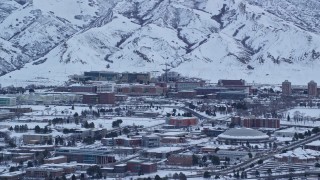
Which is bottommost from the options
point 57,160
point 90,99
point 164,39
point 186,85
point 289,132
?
point 57,160

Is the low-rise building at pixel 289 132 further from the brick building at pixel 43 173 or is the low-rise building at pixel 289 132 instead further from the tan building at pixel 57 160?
the brick building at pixel 43 173

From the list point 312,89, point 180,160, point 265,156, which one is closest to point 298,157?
point 265,156

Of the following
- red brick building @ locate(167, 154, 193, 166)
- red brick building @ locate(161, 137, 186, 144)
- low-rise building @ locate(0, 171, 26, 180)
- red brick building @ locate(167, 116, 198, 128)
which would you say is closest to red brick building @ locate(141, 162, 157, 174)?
red brick building @ locate(167, 154, 193, 166)

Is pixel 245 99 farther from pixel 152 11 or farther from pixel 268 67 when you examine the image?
pixel 152 11

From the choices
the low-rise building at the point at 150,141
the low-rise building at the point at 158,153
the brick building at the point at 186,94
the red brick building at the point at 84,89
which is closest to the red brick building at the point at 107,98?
the red brick building at the point at 84,89

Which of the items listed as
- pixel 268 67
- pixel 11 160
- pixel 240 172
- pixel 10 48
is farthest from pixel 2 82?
pixel 240 172

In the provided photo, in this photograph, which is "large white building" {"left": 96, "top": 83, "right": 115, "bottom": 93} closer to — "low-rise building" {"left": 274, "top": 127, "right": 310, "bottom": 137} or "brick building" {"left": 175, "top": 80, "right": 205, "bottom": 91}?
"brick building" {"left": 175, "top": 80, "right": 205, "bottom": 91}

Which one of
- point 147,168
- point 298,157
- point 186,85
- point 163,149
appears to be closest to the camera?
point 147,168

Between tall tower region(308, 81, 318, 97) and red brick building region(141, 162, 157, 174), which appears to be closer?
red brick building region(141, 162, 157, 174)

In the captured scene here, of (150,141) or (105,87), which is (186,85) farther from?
(150,141)
